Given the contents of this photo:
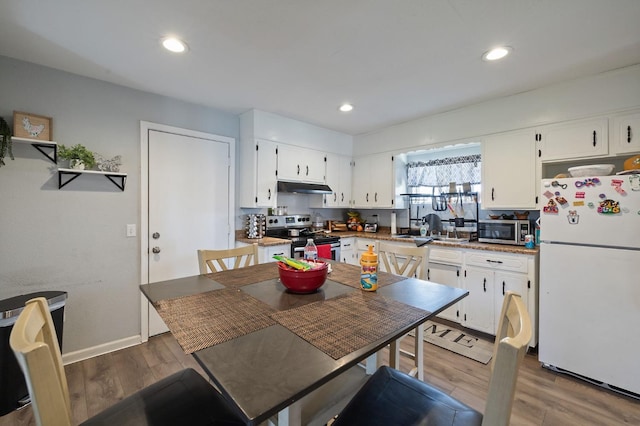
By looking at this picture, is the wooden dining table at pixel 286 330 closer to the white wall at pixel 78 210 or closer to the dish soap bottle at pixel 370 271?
the dish soap bottle at pixel 370 271

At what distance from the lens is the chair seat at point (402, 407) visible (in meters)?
0.99

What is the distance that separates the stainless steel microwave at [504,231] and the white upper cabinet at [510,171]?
165 mm

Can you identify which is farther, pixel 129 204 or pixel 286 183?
pixel 286 183

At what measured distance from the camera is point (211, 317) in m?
1.14

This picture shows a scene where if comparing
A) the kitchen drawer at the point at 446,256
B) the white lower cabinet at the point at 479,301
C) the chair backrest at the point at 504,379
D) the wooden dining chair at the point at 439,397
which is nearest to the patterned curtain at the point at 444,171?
the kitchen drawer at the point at 446,256

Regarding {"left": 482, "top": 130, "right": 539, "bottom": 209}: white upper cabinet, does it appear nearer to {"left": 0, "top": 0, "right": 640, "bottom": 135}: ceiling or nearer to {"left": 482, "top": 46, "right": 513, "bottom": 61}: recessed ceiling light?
{"left": 0, "top": 0, "right": 640, "bottom": 135}: ceiling

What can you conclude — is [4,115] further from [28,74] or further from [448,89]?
[448,89]

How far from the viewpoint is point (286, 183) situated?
3.54m

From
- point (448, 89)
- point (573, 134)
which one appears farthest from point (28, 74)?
point (573, 134)

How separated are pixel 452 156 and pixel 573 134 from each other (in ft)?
4.22

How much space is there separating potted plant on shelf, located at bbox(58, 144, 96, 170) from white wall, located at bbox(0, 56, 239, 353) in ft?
0.29

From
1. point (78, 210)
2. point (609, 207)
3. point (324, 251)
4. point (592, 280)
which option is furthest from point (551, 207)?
point (78, 210)

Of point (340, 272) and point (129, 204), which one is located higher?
point (129, 204)

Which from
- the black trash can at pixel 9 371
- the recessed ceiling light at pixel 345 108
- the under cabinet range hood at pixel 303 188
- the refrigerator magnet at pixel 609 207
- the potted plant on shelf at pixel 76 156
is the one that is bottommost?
the black trash can at pixel 9 371
